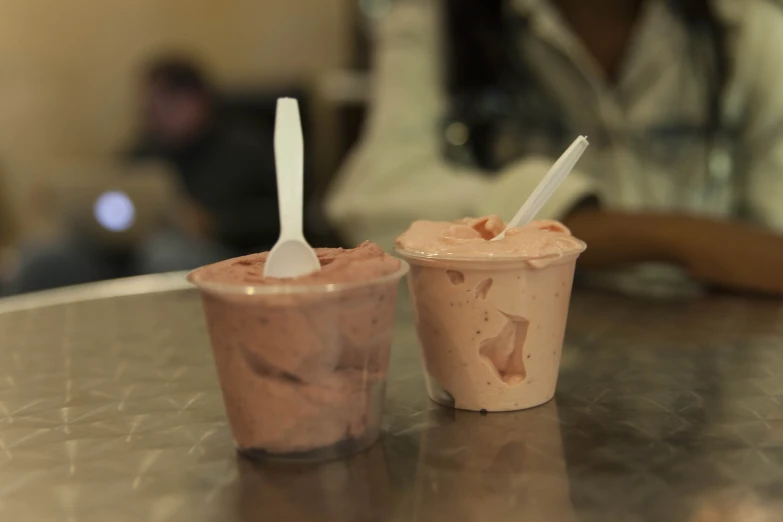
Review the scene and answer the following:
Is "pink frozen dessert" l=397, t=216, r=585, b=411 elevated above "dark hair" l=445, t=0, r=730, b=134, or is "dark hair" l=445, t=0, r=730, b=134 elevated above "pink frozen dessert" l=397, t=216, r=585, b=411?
"dark hair" l=445, t=0, r=730, b=134

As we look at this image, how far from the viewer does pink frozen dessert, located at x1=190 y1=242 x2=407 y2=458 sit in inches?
18.9

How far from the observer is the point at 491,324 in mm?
576

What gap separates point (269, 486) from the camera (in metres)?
0.48

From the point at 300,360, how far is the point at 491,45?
3.73 feet

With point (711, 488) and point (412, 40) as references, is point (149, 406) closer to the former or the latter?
point (711, 488)

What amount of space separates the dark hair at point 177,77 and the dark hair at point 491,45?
7.87 feet

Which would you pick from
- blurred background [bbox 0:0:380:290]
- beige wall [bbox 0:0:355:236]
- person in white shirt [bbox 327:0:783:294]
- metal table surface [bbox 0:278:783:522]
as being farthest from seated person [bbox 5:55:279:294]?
metal table surface [bbox 0:278:783:522]

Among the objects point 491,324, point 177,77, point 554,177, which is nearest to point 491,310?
point 491,324

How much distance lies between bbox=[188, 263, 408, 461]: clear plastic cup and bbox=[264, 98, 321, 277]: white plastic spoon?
0.15 feet

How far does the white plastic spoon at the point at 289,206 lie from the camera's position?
0.52m

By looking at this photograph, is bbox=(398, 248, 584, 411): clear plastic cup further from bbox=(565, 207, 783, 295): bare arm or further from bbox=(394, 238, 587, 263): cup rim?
bbox=(565, 207, 783, 295): bare arm

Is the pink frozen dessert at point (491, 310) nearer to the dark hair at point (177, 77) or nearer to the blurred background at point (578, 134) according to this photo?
the blurred background at point (578, 134)

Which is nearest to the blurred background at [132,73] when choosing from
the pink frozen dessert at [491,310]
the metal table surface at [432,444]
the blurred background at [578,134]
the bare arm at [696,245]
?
the blurred background at [578,134]

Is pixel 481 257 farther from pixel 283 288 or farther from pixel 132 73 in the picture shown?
pixel 132 73
